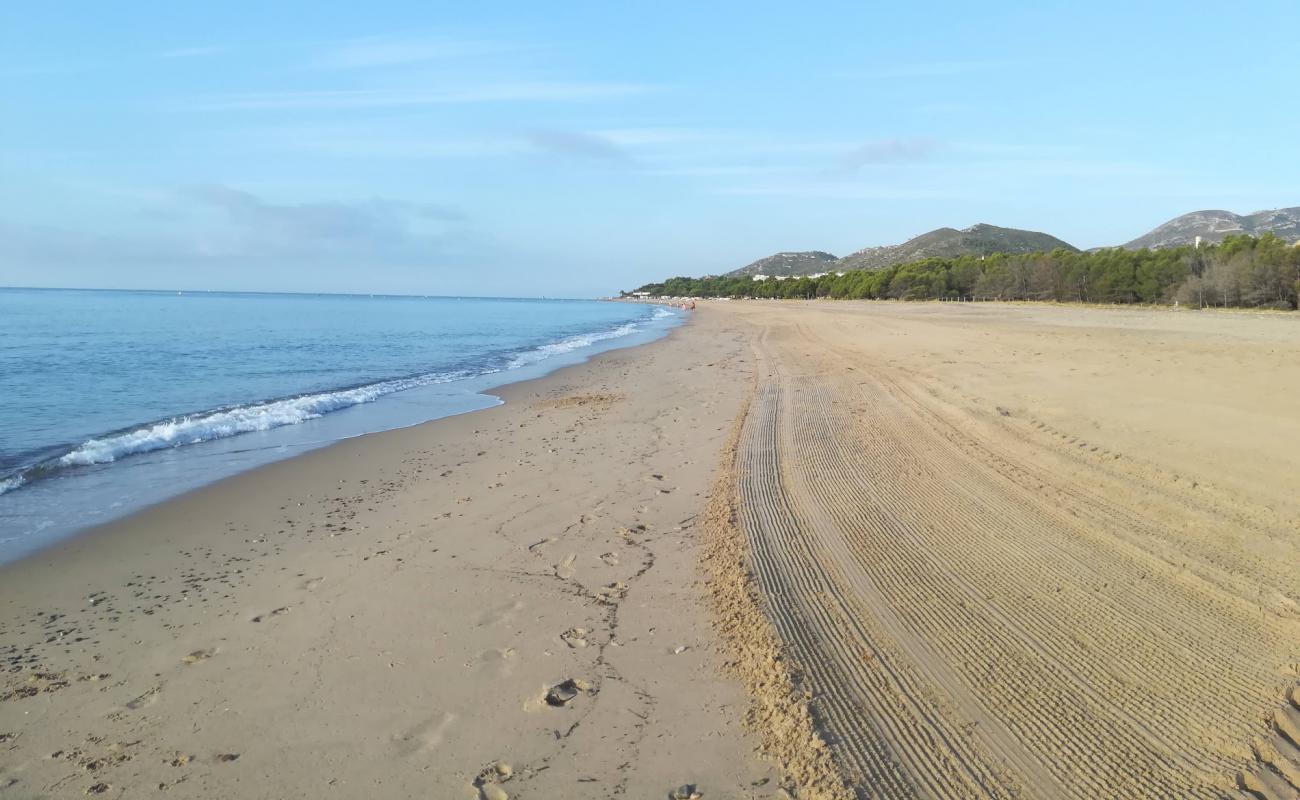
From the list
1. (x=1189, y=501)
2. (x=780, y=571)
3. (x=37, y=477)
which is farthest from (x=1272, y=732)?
(x=37, y=477)

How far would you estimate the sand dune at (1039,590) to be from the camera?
9.39ft

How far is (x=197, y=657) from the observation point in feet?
13.2

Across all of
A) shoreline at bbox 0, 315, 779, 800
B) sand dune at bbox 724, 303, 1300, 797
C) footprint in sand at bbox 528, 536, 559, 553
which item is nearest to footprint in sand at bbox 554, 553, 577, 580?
shoreline at bbox 0, 315, 779, 800

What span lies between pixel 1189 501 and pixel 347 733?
647 centimetres

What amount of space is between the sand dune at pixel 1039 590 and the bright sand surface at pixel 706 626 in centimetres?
2

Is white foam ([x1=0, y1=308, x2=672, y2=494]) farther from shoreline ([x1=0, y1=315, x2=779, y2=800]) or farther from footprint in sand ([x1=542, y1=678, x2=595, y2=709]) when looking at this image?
footprint in sand ([x1=542, y1=678, x2=595, y2=709])

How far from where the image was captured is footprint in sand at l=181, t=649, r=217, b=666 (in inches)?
156

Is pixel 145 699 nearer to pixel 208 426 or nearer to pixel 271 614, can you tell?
pixel 271 614

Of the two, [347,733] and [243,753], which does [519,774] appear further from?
[243,753]

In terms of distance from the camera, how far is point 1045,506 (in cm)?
586

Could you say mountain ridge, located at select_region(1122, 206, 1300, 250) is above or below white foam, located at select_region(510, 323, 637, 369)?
above

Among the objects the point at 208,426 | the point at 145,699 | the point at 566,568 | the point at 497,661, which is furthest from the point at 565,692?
the point at 208,426

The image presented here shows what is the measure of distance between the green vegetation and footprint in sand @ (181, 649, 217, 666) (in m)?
46.3

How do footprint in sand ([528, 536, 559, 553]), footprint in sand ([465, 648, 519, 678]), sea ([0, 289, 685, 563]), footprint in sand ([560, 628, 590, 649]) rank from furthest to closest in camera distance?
sea ([0, 289, 685, 563]) → footprint in sand ([528, 536, 559, 553]) → footprint in sand ([560, 628, 590, 649]) → footprint in sand ([465, 648, 519, 678])
